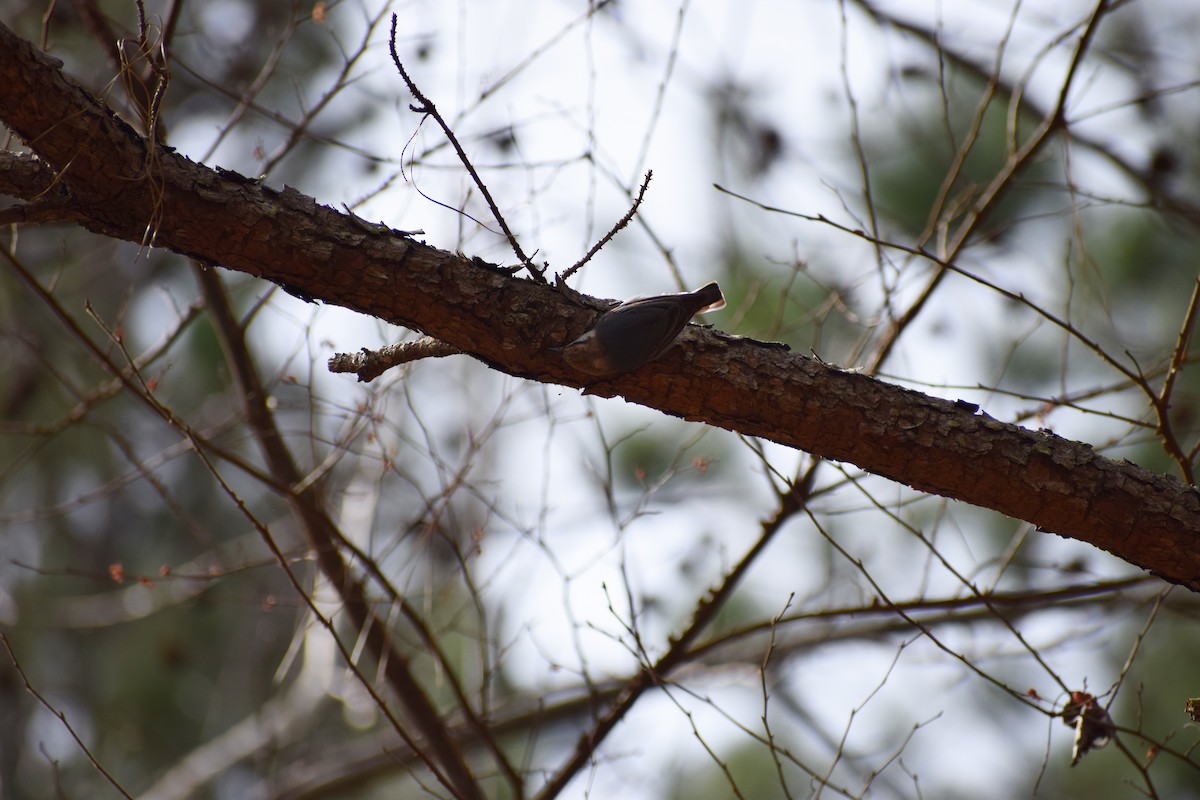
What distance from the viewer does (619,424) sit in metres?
4.34

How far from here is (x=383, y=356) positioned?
1.52 meters

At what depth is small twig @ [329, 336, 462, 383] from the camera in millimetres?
1506

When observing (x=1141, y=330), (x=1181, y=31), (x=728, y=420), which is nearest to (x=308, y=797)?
(x=728, y=420)

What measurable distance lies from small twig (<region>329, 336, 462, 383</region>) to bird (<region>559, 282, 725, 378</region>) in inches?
9.1

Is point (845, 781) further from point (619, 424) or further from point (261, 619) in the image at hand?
point (261, 619)

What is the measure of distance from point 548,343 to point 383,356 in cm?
28

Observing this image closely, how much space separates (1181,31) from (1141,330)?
1.28 meters

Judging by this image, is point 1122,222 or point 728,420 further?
point 1122,222

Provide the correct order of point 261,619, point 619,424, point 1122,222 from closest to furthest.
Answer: point 1122,222, point 619,424, point 261,619

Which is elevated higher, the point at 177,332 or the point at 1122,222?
the point at 1122,222

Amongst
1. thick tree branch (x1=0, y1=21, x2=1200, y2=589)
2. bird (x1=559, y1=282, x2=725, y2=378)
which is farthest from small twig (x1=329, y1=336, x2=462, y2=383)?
bird (x1=559, y1=282, x2=725, y2=378)

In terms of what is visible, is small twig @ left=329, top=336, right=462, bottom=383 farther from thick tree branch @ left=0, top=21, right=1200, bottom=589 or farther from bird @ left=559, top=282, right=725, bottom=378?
bird @ left=559, top=282, right=725, bottom=378

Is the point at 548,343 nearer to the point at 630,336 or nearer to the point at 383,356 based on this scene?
the point at 630,336

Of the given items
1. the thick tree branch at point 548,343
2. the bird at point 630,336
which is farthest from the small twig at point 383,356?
the bird at point 630,336
